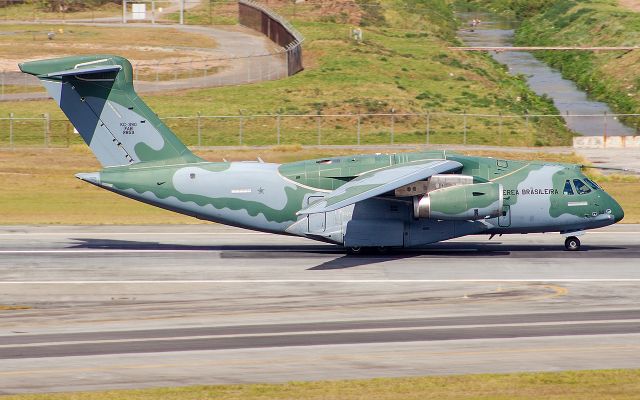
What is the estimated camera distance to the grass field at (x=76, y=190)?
4219cm

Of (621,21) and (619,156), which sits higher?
(621,21)

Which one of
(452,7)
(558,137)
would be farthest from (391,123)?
(452,7)

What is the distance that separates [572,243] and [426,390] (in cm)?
1609

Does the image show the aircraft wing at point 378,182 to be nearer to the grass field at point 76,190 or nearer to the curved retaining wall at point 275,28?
the grass field at point 76,190

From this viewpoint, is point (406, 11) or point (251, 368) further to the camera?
point (406, 11)

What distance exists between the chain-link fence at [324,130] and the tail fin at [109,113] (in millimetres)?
27935

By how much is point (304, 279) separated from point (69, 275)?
22.3 feet

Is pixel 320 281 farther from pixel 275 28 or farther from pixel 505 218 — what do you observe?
pixel 275 28

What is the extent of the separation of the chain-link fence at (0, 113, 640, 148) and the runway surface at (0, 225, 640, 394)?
2544 cm

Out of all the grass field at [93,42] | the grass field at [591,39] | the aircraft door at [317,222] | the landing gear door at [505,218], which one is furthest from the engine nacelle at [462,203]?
the grass field at [93,42]

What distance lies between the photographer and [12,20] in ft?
358

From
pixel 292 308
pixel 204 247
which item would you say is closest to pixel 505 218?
pixel 292 308

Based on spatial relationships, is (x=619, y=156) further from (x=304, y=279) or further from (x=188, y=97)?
(x=304, y=279)

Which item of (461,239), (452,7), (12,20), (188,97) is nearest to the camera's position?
(461,239)
